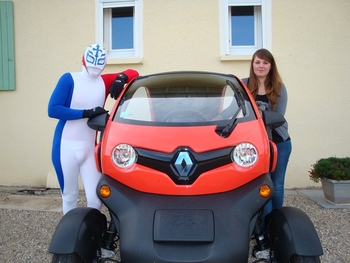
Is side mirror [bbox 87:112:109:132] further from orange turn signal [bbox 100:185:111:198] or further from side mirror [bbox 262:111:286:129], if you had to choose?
side mirror [bbox 262:111:286:129]

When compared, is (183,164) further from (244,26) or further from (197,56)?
(244,26)

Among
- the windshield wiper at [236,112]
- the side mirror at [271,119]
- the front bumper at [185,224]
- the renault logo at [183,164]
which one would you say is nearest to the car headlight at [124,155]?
the front bumper at [185,224]

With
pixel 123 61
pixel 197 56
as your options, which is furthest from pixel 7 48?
pixel 197 56

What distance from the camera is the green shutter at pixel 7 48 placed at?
5496mm

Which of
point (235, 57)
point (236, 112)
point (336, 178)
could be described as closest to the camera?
point (236, 112)

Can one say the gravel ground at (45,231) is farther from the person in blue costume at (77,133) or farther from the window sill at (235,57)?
the window sill at (235,57)

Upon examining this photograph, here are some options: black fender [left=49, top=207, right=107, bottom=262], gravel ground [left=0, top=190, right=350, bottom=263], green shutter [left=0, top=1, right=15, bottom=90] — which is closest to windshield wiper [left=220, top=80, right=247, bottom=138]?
black fender [left=49, top=207, right=107, bottom=262]

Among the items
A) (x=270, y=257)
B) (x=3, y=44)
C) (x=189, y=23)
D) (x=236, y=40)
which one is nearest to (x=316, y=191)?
(x=236, y=40)

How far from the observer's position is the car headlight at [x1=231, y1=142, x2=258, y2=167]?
6.26 feet

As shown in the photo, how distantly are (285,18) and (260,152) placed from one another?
155 inches

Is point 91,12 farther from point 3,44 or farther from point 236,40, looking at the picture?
point 236,40

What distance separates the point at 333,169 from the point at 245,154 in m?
2.96

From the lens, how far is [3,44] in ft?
18.2

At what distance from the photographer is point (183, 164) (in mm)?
1844
